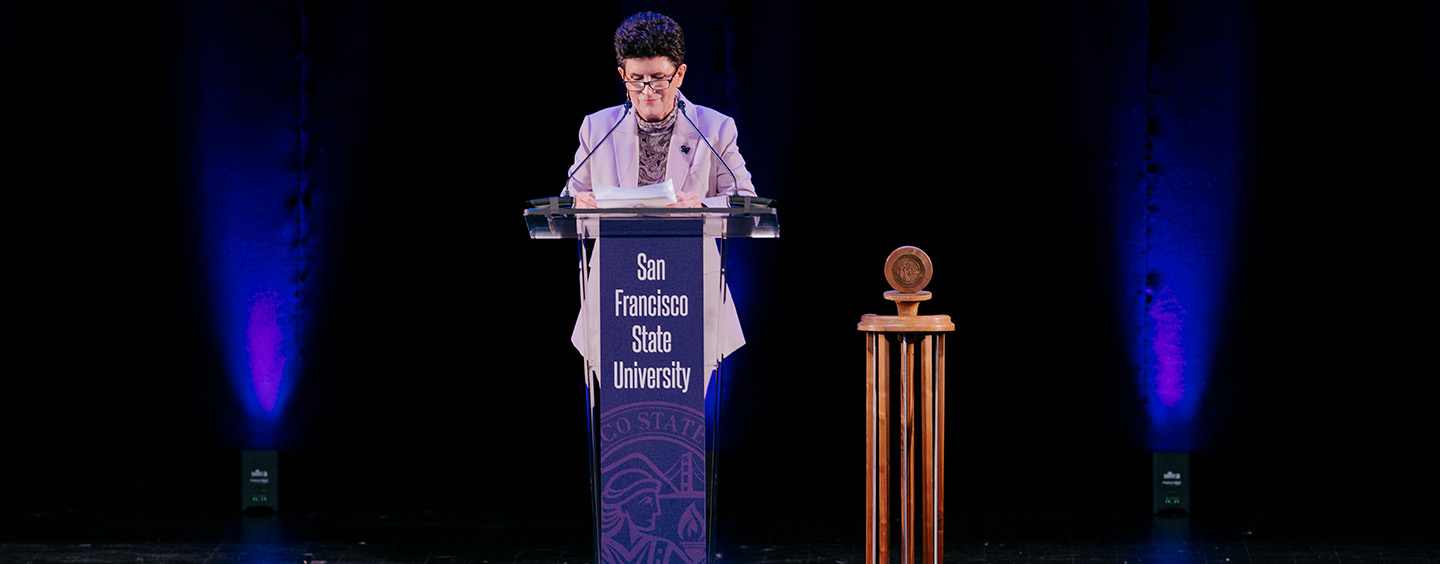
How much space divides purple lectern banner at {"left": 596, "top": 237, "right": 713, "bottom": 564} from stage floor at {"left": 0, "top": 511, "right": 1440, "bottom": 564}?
1.69 metres

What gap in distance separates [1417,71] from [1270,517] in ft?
5.22

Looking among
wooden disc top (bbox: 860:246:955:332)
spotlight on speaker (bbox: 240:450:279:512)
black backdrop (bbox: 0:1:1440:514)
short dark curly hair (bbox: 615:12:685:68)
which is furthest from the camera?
spotlight on speaker (bbox: 240:450:279:512)

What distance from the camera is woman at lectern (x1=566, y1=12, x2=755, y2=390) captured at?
141 inches

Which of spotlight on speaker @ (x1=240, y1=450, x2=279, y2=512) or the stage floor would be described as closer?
the stage floor

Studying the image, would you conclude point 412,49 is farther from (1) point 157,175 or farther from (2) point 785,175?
(2) point 785,175

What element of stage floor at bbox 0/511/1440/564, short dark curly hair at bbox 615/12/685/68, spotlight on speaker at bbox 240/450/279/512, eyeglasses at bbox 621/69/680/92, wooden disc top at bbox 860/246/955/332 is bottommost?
stage floor at bbox 0/511/1440/564

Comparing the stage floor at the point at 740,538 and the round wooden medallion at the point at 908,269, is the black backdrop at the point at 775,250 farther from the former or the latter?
the round wooden medallion at the point at 908,269

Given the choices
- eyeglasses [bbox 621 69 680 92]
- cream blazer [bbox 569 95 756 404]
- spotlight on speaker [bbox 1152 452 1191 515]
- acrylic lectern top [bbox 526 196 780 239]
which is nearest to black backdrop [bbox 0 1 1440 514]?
spotlight on speaker [bbox 1152 452 1191 515]

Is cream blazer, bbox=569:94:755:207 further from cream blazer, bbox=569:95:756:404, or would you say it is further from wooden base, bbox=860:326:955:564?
wooden base, bbox=860:326:955:564

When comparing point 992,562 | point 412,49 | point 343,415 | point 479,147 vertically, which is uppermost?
point 412,49

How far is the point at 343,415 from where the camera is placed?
581 centimetres

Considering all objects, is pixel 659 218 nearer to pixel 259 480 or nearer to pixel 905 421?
pixel 905 421

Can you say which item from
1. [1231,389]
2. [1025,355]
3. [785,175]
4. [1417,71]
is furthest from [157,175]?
[1417,71]

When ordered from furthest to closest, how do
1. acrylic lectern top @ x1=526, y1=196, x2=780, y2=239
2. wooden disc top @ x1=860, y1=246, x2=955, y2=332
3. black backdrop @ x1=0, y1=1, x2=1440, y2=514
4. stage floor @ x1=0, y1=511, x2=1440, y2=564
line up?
black backdrop @ x1=0, y1=1, x2=1440, y2=514 → stage floor @ x1=0, y1=511, x2=1440, y2=564 → wooden disc top @ x1=860, y1=246, x2=955, y2=332 → acrylic lectern top @ x1=526, y1=196, x2=780, y2=239
